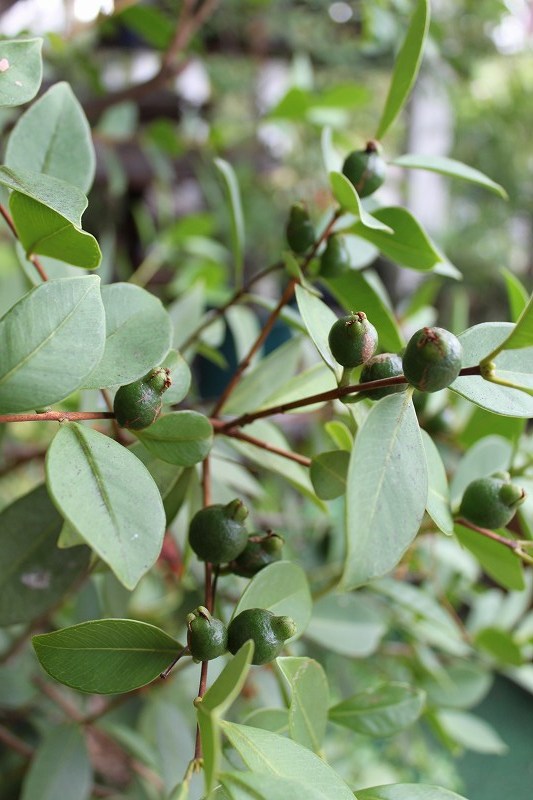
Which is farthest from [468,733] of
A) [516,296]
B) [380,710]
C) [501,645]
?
[516,296]

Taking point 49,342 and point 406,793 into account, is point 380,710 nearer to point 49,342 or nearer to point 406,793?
point 406,793

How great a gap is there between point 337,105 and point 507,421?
1.57ft

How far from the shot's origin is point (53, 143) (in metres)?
0.35

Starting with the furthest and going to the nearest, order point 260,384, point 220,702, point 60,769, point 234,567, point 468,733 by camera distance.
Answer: point 468,733, point 60,769, point 260,384, point 234,567, point 220,702

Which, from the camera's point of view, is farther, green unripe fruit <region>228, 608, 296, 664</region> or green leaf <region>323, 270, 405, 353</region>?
green leaf <region>323, 270, 405, 353</region>

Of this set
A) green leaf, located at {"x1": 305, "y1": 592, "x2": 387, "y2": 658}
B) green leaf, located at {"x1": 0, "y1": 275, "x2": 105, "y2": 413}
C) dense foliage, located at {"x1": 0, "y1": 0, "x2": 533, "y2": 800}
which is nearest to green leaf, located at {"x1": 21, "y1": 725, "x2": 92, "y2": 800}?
dense foliage, located at {"x1": 0, "y1": 0, "x2": 533, "y2": 800}

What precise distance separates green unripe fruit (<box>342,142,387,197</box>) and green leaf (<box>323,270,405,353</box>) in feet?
0.16

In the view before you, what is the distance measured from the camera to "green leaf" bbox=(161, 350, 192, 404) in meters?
0.28

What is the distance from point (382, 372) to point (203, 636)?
0.10 meters

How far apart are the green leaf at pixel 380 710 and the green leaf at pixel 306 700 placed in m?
0.09

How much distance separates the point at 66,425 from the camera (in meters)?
0.24

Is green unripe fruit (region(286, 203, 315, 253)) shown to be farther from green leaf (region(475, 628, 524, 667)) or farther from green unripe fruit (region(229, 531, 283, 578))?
green leaf (region(475, 628, 524, 667))

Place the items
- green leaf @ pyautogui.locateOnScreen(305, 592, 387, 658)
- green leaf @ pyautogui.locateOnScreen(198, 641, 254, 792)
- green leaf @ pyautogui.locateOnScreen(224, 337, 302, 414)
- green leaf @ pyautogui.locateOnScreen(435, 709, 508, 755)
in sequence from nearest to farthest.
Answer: green leaf @ pyautogui.locateOnScreen(198, 641, 254, 792) → green leaf @ pyautogui.locateOnScreen(224, 337, 302, 414) → green leaf @ pyautogui.locateOnScreen(305, 592, 387, 658) → green leaf @ pyautogui.locateOnScreen(435, 709, 508, 755)

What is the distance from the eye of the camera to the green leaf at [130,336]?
249 mm
